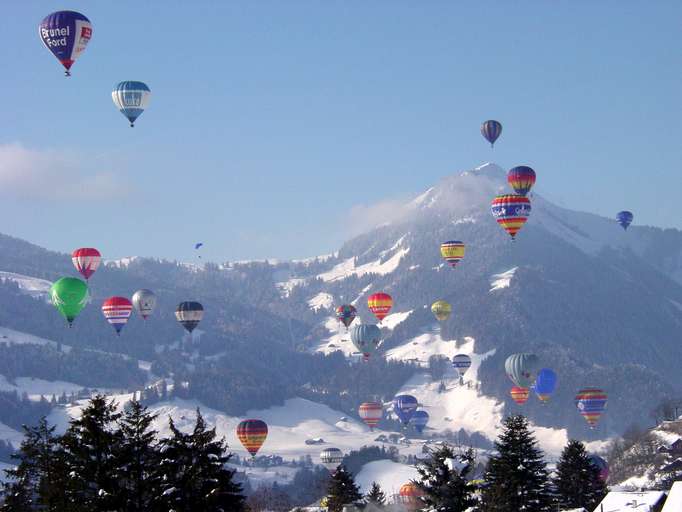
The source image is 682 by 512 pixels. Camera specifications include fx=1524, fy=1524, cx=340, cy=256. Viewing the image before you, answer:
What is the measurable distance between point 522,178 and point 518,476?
3809 inches

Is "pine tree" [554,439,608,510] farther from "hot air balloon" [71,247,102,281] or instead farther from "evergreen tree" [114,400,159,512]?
"hot air balloon" [71,247,102,281]

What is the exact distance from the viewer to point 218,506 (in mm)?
56031

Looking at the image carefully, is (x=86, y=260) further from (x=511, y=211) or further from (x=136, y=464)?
(x=136, y=464)

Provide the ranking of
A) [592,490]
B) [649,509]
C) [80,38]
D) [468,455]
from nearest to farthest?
[468,455], [649,509], [592,490], [80,38]

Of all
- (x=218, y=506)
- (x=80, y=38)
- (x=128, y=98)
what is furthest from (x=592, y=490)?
(x=128, y=98)

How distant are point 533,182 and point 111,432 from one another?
387 feet

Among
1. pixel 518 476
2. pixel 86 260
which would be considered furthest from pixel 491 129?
pixel 518 476

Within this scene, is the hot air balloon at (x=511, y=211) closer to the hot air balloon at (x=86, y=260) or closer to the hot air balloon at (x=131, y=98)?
the hot air balloon at (x=131, y=98)

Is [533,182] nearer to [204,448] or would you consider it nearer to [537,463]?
[537,463]

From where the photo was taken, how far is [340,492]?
100875 millimetres

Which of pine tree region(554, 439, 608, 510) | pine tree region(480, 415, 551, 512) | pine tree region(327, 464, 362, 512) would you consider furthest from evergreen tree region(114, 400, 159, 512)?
pine tree region(327, 464, 362, 512)

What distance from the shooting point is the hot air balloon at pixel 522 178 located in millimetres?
166125

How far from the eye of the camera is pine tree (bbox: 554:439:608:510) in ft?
299

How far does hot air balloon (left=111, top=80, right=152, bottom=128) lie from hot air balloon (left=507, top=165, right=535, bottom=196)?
4442 centimetres
